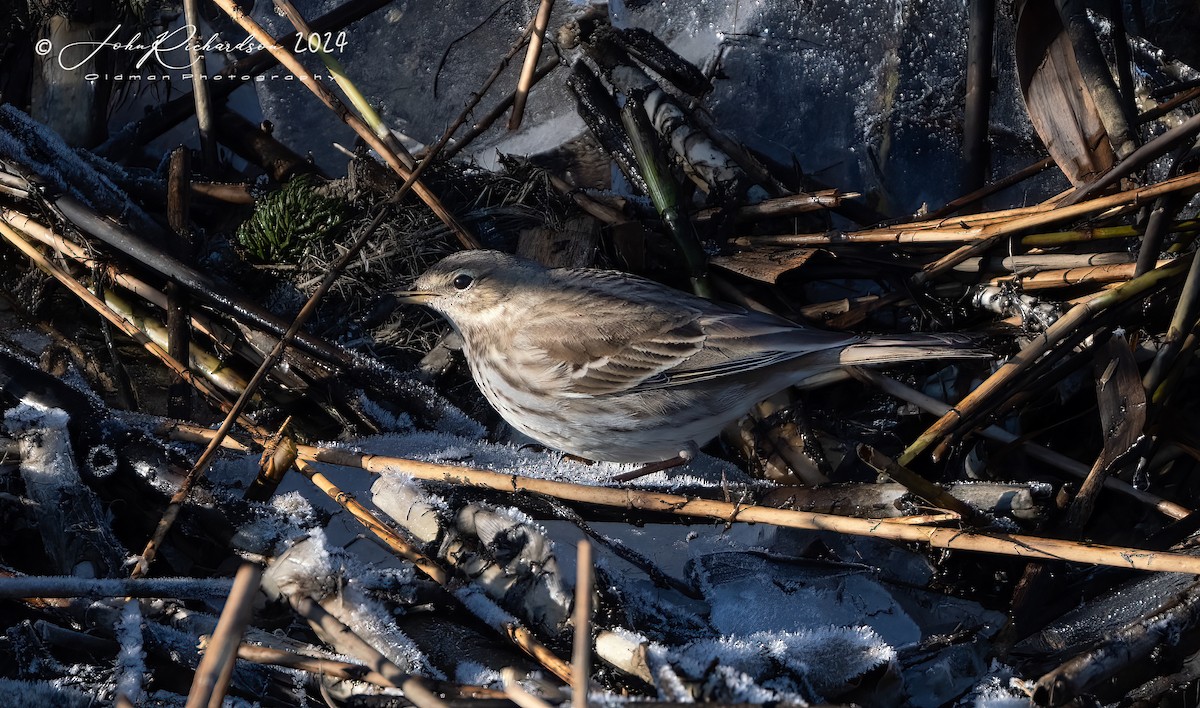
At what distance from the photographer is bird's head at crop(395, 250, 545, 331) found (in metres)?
4.17

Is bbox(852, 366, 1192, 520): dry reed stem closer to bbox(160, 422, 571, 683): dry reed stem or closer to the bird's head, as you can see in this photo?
the bird's head

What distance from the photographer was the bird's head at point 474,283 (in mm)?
4172

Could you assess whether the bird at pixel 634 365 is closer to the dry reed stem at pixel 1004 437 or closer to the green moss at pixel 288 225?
the dry reed stem at pixel 1004 437

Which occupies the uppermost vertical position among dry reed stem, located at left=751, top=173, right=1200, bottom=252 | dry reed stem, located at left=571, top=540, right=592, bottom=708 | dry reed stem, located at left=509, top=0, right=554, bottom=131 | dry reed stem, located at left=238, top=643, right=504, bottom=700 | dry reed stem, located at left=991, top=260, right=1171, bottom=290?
dry reed stem, located at left=509, top=0, right=554, bottom=131

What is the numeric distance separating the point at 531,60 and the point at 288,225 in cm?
140

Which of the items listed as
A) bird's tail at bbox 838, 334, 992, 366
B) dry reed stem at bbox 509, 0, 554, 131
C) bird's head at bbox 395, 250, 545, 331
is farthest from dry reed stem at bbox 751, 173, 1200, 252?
dry reed stem at bbox 509, 0, 554, 131

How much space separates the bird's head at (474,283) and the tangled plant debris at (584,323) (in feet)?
1.13

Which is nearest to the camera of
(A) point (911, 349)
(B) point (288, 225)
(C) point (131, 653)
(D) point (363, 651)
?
(D) point (363, 651)

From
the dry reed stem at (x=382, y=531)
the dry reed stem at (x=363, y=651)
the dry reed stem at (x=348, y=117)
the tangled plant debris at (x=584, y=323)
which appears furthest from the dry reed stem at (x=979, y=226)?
the dry reed stem at (x=363, y=651)

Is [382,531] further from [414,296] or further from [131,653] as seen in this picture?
[414,296]

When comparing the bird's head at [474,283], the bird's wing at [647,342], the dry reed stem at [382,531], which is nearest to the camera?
the dry reed stem at [382,531]

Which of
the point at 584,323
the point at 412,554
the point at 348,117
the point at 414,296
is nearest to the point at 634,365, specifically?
the point at 584,323

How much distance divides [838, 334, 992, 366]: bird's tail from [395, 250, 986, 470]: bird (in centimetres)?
8

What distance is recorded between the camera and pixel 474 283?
13.8 ft
